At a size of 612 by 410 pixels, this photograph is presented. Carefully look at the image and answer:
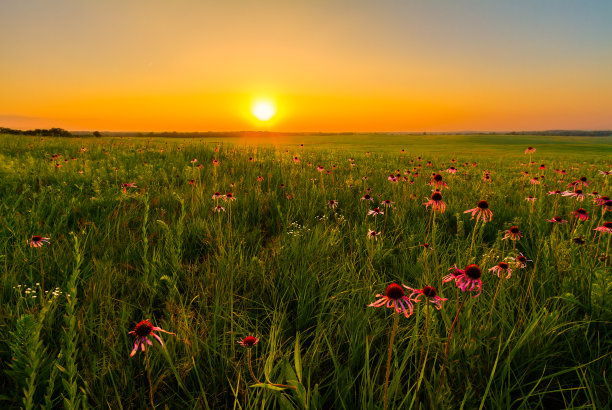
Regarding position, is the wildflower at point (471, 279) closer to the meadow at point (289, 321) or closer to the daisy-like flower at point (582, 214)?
the meadow at point (289, 321)

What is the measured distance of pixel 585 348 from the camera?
4.79 ft

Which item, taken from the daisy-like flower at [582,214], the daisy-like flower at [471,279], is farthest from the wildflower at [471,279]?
the daisy-like flower at [582,214]

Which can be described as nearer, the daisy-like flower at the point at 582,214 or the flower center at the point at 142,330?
the flower center at the point at 142,330

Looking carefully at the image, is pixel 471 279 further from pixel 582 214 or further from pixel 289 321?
pixel 582 214

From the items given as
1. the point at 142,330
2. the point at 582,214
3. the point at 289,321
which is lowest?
the point at 289,321

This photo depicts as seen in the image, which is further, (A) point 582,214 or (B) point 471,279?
(A) point 582,214

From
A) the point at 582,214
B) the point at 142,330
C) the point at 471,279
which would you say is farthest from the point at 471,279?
the point at 582,214

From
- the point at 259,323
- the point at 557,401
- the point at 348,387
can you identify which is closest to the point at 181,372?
the point at 259,323

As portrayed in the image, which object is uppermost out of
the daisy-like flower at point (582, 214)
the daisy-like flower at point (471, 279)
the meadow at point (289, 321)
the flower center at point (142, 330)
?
the daisy-like flower at point (471, 279)

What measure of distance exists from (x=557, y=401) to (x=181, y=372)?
66.5 inches

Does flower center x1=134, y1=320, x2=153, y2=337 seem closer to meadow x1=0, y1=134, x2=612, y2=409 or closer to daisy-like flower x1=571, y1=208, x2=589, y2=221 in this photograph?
meadow x1=0, y1=134, x2=612, y2=409

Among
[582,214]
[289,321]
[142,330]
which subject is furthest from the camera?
[582,214]

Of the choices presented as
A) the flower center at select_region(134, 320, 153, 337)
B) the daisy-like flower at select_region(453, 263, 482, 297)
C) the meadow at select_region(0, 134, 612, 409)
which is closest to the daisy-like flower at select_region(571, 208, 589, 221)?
the meadow at select_region(0, 134, 612, 409)

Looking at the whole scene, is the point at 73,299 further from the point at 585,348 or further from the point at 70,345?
the point at 585,348
